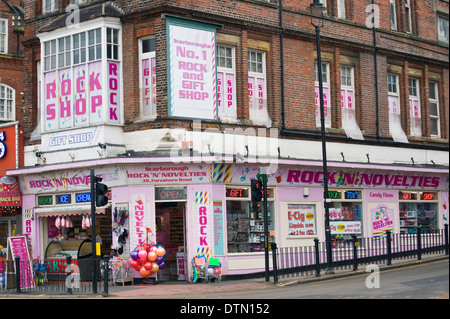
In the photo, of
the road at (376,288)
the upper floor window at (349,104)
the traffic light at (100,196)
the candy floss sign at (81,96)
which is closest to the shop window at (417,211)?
the upper floor window at (349,104)

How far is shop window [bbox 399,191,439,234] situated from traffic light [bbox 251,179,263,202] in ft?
33.6

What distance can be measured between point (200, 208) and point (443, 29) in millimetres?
17521

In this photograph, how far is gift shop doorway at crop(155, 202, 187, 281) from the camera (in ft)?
81.5

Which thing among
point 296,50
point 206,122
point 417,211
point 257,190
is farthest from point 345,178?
point 257,190

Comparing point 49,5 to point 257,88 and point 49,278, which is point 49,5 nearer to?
point 257,88

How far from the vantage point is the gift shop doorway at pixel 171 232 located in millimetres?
24828

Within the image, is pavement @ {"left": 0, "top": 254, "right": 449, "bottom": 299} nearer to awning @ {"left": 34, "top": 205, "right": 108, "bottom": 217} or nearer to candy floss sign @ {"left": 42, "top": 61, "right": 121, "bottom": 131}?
awning @ {"left": 34, "top": 205, "right": 108, "bottom": 217}

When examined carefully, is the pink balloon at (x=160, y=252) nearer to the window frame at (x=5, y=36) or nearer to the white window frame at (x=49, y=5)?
the white window frame at (x=49, y=5)

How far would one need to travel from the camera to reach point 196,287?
2234 cm

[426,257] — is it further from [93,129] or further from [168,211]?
[93,129]

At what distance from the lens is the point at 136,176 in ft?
78.6

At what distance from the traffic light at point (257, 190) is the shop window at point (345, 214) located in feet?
20.7
